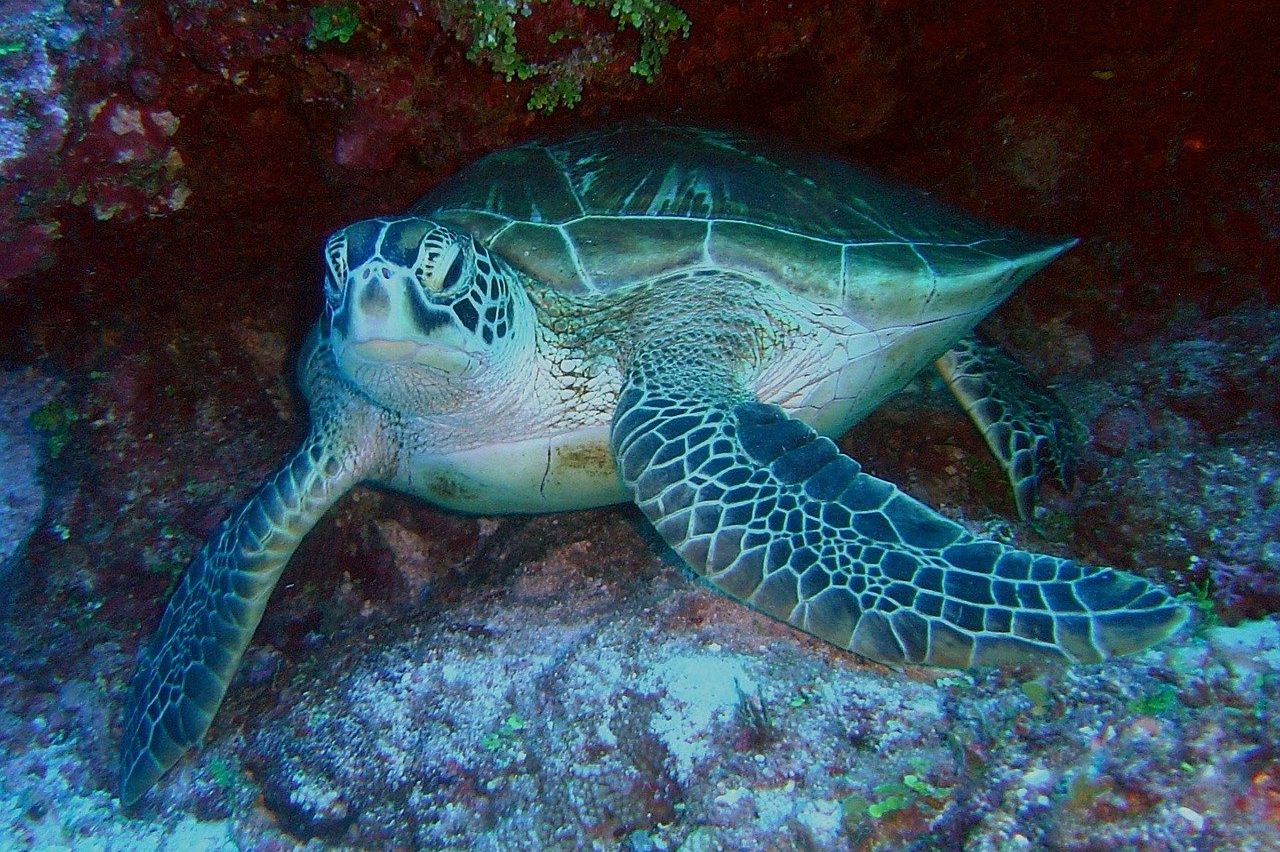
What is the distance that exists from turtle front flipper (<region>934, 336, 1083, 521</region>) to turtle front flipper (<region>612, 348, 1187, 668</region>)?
0.98 metres

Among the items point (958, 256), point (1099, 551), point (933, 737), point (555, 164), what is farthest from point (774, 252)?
point (933, 737)

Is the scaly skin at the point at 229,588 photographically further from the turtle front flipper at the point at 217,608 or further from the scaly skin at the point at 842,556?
the scaly skin at the point at 842,556

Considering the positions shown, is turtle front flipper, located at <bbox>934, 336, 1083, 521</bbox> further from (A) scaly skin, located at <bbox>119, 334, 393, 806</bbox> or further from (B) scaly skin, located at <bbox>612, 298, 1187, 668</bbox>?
(A) scaly skin, located at <bbox>119, 334, 393, 806</bbox>

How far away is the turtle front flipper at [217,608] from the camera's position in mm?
2590

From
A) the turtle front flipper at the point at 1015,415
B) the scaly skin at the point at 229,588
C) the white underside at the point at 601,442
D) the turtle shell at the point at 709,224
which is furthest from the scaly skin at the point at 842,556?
the scaly skin at the point at 229,588

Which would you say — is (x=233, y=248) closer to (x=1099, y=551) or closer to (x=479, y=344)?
(x=479, y=344)

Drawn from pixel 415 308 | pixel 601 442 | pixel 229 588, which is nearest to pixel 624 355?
pixel 601 442

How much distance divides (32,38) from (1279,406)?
499 centimetres

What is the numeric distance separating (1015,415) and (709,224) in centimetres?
160

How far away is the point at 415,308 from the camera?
7.27 ft

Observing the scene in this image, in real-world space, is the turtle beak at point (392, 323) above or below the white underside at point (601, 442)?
above

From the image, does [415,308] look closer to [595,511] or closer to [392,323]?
[392,323]

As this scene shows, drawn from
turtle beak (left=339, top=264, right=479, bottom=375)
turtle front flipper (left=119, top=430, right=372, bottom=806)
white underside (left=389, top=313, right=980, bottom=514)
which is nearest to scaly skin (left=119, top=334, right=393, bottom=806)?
turtle front flipper (left=119, top=430, right=372, bottom=806)

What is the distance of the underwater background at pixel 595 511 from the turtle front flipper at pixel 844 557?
0.11 m
